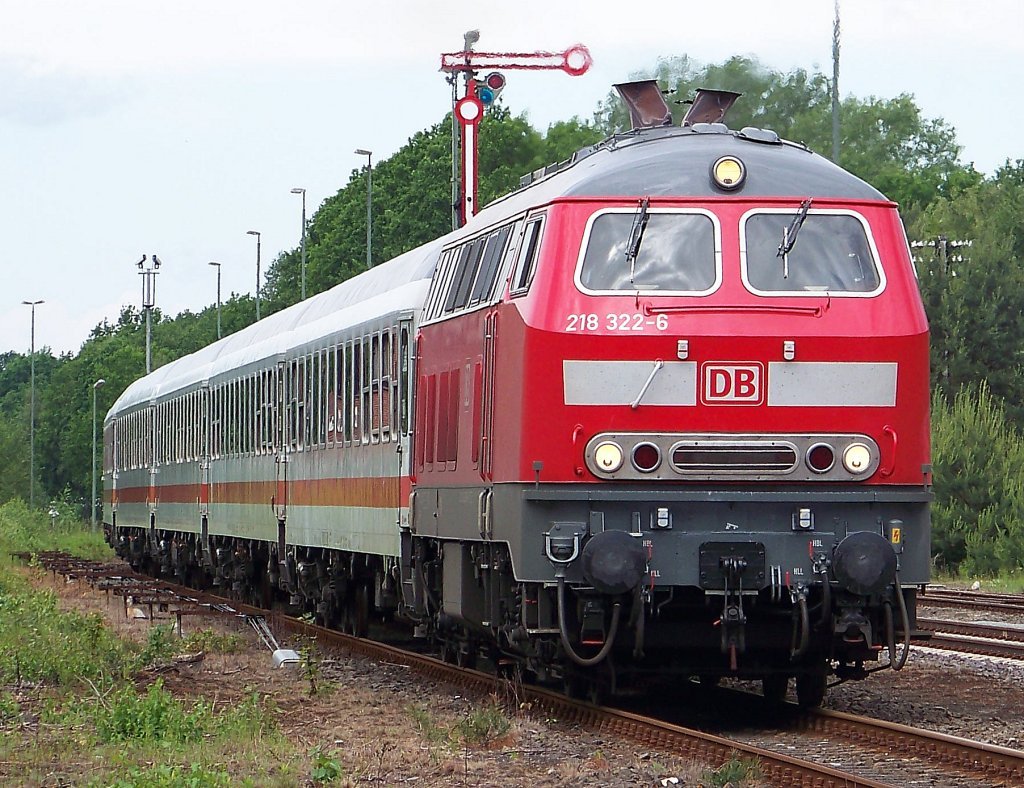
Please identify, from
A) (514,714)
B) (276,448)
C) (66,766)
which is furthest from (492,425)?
(276,448)

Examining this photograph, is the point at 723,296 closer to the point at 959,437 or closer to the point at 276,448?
the point at 276,448

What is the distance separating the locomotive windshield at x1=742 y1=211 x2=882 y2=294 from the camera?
11836mm

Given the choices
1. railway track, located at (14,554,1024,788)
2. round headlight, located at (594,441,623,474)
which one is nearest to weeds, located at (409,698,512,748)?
railway track, located at (14,554,1024,788)

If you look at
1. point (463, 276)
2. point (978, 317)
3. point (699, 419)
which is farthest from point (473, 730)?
point (978, 317)

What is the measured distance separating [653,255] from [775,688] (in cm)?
328

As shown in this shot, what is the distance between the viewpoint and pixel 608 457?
37.8 ft

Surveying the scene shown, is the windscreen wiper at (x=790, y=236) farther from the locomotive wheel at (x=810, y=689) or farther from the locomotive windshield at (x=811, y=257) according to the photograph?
the locomotive wheel at (x=810, y=689)

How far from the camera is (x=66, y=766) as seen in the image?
10.7 m

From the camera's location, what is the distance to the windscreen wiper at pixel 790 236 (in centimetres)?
1187

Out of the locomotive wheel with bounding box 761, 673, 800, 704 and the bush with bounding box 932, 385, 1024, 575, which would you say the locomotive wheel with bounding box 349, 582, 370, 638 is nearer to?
the locomotive wheel with bounding box 761, 673, 800, 704

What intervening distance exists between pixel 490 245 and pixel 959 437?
2541 cm

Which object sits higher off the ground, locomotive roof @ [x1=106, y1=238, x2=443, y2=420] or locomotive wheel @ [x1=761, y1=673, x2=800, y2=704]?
locomotive roof @ [x1=106, y1=238, x2=443, y2=420]

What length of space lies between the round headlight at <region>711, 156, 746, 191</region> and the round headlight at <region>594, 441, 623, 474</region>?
1792 mm

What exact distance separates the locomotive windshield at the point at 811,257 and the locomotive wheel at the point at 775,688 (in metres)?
2.77
